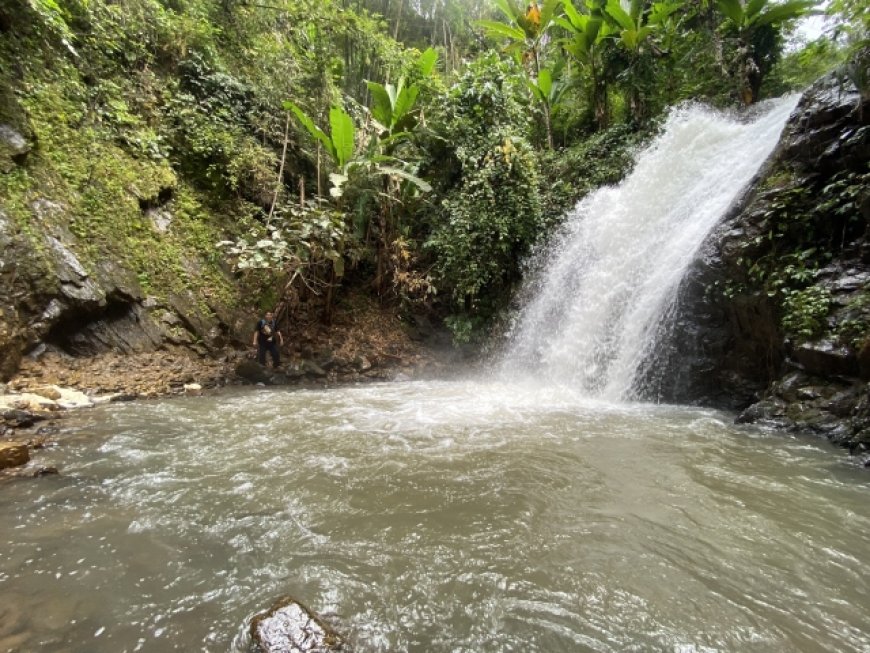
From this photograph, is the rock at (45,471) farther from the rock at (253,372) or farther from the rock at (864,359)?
the rock at (864,359)

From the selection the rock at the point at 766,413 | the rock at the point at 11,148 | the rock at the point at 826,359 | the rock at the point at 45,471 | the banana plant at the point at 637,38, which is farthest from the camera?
the banana plant at the point at 637,38

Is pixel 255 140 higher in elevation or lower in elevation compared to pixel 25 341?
higher

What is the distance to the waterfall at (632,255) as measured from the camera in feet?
22.4

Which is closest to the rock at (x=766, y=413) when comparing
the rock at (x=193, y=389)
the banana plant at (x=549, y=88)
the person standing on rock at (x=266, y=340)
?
the person standing on rock at (x=266, y=340)

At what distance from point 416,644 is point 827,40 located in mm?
9772

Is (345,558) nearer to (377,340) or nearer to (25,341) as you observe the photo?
(25,341)

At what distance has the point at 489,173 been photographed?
356 inches

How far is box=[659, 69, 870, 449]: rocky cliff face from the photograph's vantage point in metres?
4.68

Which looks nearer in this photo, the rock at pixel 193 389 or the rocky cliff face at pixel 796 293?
the rocky cliff face at pixel 796 293

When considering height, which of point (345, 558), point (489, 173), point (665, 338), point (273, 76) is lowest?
point (345, 558)

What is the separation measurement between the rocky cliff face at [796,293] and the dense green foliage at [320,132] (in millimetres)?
2710

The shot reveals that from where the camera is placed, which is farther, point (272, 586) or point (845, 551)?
point (845, 551)

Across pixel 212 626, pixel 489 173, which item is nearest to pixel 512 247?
pixel 489 173

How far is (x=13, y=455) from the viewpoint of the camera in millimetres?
3352
